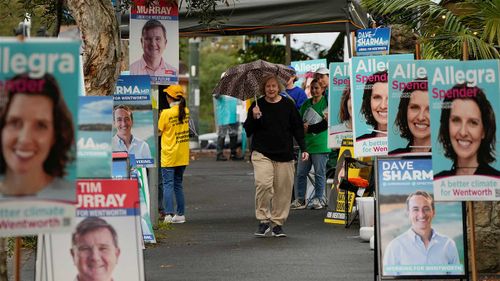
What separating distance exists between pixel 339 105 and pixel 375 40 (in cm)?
195

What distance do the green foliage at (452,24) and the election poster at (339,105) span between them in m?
3.28

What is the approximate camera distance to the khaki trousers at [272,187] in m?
14.5

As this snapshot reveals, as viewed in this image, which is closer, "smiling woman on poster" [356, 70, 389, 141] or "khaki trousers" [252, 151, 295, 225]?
"smiling woman on poster" [356, 70, 389, 141]

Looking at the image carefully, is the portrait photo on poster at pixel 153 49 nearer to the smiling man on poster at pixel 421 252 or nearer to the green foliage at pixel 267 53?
the smiling man on poster at pixel 421 252

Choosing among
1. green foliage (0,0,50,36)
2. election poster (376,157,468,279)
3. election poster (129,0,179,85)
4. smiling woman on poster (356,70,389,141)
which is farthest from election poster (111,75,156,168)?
election poster (376,157,468,279)

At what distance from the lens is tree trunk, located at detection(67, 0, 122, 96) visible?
480 inches

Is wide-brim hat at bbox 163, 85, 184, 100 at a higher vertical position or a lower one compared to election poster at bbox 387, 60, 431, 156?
higher

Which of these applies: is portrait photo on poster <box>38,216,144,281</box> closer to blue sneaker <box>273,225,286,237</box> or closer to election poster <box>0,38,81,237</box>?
election poster <box>0,38,81,237</box>

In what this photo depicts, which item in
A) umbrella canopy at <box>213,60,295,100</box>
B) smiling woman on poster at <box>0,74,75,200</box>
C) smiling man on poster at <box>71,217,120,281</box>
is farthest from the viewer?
umbrella canopy at <box>213,60,295,100</box>

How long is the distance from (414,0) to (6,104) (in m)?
6.26

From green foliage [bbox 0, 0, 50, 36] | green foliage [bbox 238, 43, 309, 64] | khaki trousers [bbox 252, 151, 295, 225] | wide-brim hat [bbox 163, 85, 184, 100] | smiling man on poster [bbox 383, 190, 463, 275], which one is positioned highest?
green foliage [bbox 238, 43, 309, 64]

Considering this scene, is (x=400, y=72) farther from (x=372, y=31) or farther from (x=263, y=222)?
(x=372, y=31)

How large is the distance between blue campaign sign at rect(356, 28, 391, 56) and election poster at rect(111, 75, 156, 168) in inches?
199

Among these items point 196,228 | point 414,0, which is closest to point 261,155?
point 196,228
